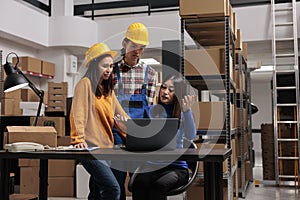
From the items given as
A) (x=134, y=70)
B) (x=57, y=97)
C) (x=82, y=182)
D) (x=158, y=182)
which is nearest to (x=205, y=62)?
Answer: (x=134, y=70)

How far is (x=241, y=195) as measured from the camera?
495cm

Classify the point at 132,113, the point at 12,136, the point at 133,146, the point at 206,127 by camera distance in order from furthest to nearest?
the point at 206,127
the point at 132,113
the point at 12,136
the point at 133,146

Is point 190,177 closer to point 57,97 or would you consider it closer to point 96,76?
point 96,76

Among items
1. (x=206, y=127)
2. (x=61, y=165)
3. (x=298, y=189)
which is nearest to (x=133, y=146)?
(x=206, y=127)

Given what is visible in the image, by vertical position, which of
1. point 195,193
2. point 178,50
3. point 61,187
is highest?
point 178,50

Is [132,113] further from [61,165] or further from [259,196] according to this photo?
[259,196]

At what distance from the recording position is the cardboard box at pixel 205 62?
11.7ft

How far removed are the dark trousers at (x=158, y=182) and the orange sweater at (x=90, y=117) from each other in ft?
1.16

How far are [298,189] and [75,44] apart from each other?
4.42 meters

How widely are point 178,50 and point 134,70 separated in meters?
1.46

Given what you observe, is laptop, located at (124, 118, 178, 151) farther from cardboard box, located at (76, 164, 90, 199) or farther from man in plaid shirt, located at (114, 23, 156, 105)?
cardboard box, located at (76, 164, 90, 199)

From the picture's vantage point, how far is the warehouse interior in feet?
13.8

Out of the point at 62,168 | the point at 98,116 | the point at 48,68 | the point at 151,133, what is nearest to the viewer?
the point at 151,133

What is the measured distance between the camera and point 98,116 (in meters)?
2.48
